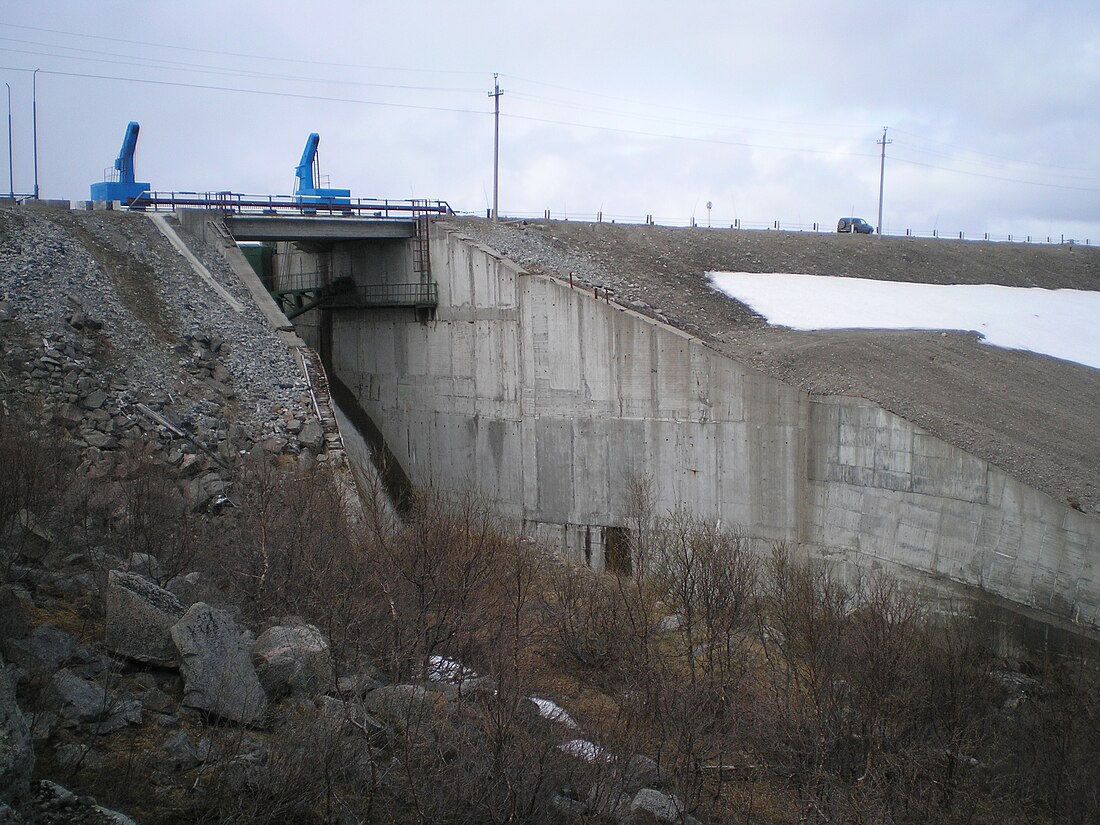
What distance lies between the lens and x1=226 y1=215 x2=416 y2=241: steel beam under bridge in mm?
26797

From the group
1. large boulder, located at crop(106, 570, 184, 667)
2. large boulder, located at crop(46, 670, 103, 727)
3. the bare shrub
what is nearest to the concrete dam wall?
the bare shrub

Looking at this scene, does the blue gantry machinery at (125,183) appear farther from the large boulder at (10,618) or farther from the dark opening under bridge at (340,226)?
the large boulder at (10,618)

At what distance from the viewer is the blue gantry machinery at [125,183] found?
29625 millimetres

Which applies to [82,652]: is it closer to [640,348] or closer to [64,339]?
[64,339]

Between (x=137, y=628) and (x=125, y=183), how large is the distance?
2502cm

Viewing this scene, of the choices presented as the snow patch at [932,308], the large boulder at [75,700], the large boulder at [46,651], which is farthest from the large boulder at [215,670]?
the snow patch at [932,308]

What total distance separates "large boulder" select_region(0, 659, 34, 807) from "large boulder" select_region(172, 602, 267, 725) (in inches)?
98.1

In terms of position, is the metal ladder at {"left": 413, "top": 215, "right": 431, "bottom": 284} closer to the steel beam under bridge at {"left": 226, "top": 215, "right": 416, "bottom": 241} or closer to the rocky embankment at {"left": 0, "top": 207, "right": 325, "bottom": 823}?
the steel beam under bridge at {"left": 226, "top": 215, "right": 416, "bottom": 241}

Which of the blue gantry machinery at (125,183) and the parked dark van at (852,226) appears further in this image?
the parked dark van at (852,226)

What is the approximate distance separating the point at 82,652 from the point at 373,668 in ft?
8.91

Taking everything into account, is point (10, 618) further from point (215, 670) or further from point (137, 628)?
point (215, 670)

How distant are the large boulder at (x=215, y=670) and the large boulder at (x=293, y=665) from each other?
0.33 m

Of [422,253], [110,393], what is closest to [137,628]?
[110,393]

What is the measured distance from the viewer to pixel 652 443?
21.8 m
